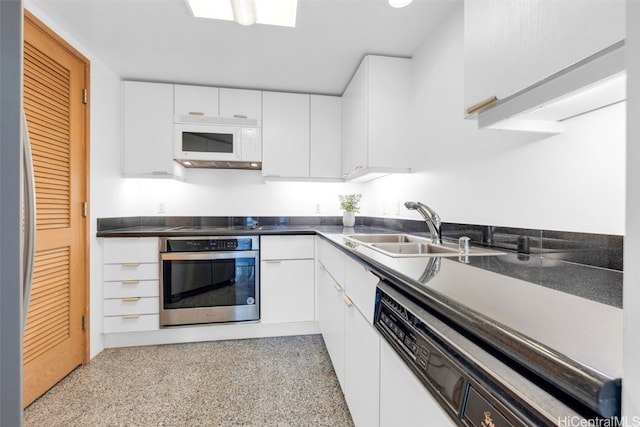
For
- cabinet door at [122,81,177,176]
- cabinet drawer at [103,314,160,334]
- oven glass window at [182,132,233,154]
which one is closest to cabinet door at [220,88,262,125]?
oven glass window at [182,132,233,154]

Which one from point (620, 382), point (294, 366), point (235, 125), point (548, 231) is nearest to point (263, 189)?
point (235, 125)

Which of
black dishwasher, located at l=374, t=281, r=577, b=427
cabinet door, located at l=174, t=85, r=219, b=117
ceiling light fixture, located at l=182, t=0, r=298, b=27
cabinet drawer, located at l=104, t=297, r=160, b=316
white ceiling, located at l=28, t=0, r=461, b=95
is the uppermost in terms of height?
white ceiling, located at l=28, t=0, r=461, b=95

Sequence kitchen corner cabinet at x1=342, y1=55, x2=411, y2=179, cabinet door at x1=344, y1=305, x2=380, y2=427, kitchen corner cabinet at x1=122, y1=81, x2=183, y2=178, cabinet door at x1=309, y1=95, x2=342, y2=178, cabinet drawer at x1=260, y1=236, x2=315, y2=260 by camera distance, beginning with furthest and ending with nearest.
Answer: cabinet door at x1=309, y1=95, x2=342, y2=178, kitchen corner cabinet at x1=122, y1=81, x2=183, y2=178, cabinet drawer at x1=260, y1=236, x2=315, y2=260, kitchen corner cabinet at x1=342, y1=55, x2=411, y2=179, cabinet door at x1=344, y1=305, x2=380, y2=427

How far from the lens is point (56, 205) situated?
1.78 meters

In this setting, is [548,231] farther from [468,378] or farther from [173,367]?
[173,367]

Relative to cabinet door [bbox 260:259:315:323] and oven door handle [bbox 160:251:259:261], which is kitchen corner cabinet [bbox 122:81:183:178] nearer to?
oven door handle [bbox 160:251:259:261]

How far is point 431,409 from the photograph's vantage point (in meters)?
0.62

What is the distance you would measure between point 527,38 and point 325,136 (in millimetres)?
2107

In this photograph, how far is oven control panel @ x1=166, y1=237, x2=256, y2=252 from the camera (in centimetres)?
225

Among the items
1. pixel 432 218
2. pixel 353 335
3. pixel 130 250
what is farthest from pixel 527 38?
pixel 130 250

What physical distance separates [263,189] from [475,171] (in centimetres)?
208

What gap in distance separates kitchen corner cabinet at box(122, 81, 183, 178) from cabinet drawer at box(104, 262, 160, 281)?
82cm

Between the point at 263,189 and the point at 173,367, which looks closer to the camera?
the point at 173,367
